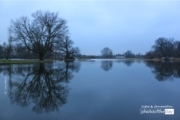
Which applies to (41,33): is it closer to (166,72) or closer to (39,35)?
(39,35)

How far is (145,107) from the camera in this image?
5801mm

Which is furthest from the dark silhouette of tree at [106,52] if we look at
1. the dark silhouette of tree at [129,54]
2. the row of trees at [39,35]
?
the row of trees at [39,35]

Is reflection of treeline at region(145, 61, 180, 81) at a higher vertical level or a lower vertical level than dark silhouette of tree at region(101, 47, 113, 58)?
lower

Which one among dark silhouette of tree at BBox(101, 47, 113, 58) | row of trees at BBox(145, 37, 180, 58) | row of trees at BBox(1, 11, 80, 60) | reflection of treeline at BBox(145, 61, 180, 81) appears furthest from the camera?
dark silhouette of tree at BBox(101, 47, 113, 58)

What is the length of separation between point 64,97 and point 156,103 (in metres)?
3.28

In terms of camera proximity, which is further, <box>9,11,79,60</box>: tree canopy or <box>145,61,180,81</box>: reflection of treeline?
<box>9,11,79,60</box>: tree canopy

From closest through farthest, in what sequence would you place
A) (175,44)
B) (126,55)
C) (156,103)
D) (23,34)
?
1. (156,103)
2. (23,34)
3. (175,44)
4. (126,55)

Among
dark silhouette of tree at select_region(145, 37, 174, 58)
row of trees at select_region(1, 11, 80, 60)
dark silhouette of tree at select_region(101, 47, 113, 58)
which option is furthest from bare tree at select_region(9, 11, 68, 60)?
dark silhouette of tree at select_region(101, 47, 113, 58)

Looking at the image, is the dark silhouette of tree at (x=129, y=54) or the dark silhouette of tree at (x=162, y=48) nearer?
the dark silhouette of tree at (x=162, y=48)

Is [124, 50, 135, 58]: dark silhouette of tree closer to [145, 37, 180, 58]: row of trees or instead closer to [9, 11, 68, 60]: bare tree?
[145, 37, 180, 58]: row of trees

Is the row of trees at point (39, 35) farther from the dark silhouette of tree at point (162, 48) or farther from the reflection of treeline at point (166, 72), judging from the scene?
the dark silhouette of tree at point (162, 48)

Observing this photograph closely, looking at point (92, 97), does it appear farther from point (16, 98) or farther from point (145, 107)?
point (16, 98)

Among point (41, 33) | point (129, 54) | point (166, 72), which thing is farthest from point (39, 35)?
point (129, 54)

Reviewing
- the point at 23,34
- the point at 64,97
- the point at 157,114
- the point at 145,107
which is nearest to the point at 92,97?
the point at 64,97
